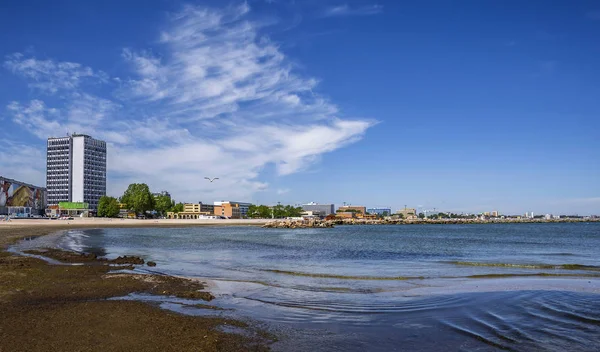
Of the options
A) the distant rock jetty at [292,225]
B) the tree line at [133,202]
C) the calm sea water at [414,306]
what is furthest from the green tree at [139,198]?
the calm sea water at [414,306]

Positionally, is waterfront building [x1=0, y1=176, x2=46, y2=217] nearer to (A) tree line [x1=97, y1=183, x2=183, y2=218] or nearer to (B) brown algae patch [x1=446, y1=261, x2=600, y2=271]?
(A) tree line [x1=97, y1=183, x2=183, y2=218]

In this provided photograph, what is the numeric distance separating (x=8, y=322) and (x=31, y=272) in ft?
35.1

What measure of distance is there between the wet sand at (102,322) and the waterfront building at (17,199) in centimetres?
17618

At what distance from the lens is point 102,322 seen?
10.8m

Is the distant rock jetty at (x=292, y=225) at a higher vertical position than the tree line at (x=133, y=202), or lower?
lower

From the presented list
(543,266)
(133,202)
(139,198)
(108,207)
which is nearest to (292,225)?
(139,198)

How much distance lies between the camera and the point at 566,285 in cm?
1936

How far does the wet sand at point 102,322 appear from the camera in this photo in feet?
29.6

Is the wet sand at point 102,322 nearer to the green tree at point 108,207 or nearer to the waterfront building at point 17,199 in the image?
the green tree at point 108,207

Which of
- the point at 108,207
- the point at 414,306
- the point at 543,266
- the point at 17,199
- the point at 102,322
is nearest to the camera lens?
the point at 102,322

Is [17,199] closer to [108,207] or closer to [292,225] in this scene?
[108,207]

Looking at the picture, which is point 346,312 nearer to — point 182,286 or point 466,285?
point 182,286

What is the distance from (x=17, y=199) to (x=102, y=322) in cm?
20076

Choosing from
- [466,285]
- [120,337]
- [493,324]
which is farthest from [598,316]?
[120,337]
